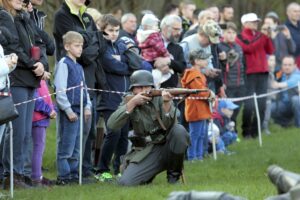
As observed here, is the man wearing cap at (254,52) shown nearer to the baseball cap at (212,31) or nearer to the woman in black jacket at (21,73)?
the baseball cap at (212,31)

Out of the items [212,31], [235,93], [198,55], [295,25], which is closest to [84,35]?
[198,55]

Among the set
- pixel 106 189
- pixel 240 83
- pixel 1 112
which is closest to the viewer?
pixel 1 112

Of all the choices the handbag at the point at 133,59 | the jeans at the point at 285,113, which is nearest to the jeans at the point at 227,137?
the jeans at the point at 285,113

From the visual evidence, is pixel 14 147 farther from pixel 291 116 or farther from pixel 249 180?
pixel 291 116

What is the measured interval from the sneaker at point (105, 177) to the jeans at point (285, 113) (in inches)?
389

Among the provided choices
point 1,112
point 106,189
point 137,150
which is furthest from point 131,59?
point 1,112

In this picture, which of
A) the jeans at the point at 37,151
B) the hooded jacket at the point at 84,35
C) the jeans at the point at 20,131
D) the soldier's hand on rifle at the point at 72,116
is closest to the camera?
the jeans at the point at 20,131

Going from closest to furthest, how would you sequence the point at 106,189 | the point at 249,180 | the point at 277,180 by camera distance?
the point at 277,180
the point at 106,189
the point at 249,180

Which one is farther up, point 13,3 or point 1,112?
point 13,3

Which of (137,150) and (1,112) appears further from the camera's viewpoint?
(137,150)

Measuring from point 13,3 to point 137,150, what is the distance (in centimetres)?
255

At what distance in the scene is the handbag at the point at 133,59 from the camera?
53.3 ft

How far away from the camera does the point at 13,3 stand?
13.6 meters

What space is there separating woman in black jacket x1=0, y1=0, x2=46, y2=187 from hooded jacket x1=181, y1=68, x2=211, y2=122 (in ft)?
14.9
